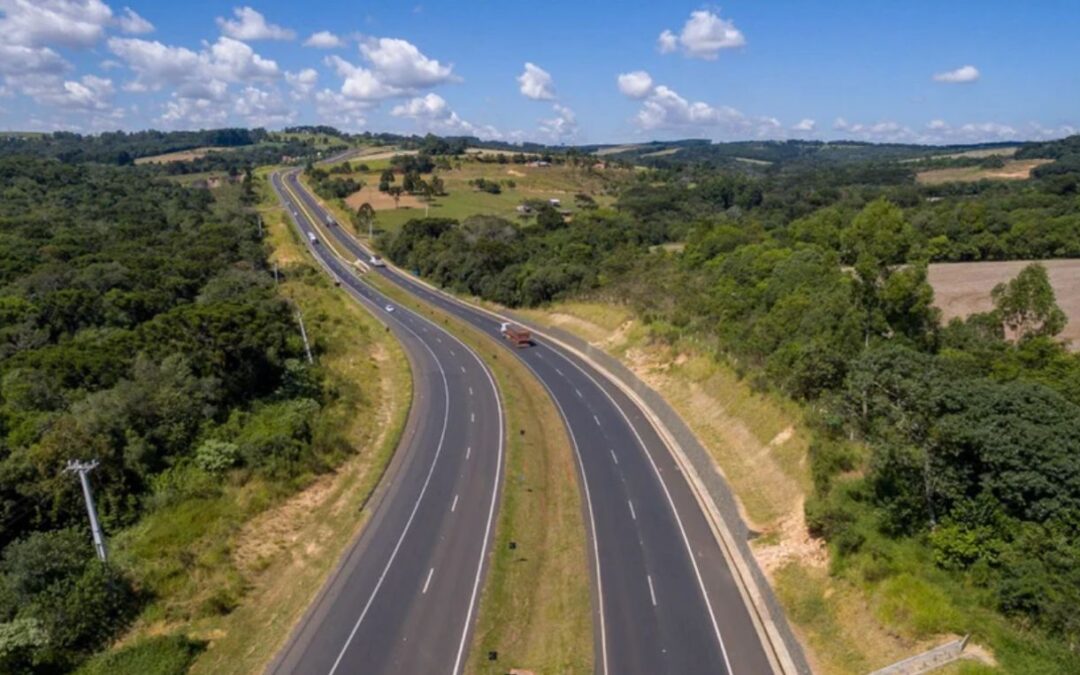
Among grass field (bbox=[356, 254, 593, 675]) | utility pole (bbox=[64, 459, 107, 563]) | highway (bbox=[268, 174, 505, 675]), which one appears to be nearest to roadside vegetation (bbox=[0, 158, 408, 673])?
utility pole (bbox=[64, 459, 107, 563])

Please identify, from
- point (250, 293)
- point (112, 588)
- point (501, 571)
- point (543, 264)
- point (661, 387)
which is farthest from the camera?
point (543, 264)

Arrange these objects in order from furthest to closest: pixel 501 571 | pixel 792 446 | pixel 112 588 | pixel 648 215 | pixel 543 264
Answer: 1. pixel 648 215
2. pixel 543 264
3. pixel 792 446
4. pixel 501 571
5. pixel 112 588

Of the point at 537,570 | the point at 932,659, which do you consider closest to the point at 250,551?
the point at 537,570

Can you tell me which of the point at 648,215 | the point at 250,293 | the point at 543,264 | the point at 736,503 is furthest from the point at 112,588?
the point at 648,215

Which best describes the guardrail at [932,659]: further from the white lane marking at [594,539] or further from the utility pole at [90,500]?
the utility pole at [90,500]

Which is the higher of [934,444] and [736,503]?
[934,444]

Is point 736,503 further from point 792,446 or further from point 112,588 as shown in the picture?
point 112,588

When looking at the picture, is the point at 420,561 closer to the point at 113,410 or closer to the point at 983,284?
the point at 113,410
